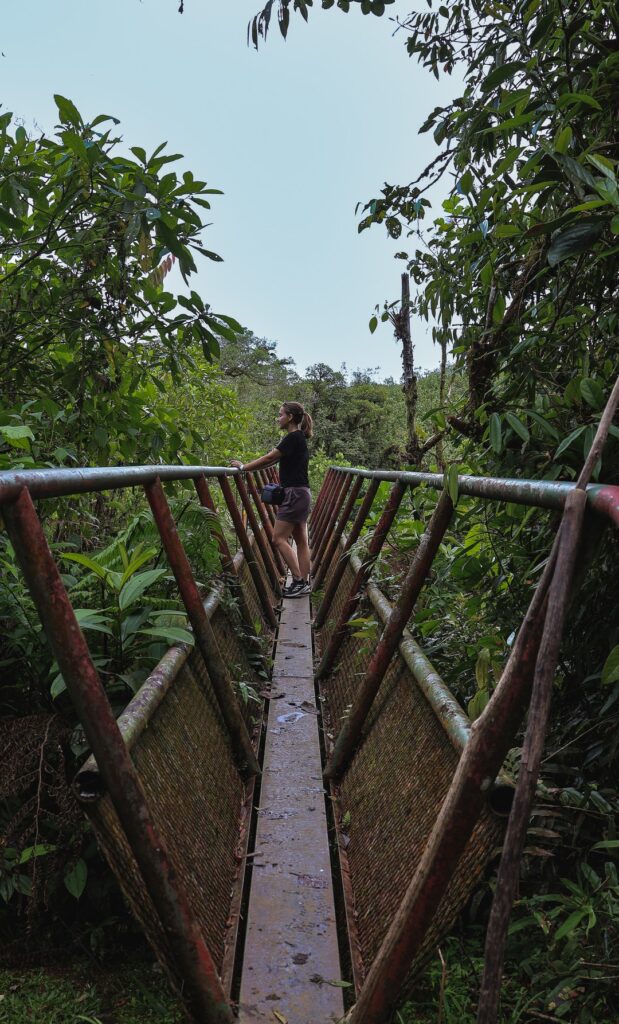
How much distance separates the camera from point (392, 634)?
2078 mm

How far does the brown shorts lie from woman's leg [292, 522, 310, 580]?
71mm

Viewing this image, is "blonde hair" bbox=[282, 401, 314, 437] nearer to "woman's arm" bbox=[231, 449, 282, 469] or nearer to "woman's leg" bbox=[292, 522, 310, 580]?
"woman's arm" bbox=[231, 449, 282, 469]

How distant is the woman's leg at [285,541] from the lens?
5.65m

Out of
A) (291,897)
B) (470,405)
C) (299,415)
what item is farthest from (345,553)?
(299,415)

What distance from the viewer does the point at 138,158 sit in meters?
2.34

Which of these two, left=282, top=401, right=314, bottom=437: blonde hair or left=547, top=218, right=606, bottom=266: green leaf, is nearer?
left=547, top=218, right=606, bottom=266: green leaf

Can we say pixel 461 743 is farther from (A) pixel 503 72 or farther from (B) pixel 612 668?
(A) pixel 503 72

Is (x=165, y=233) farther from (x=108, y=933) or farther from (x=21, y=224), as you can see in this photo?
(x=108, y=933)

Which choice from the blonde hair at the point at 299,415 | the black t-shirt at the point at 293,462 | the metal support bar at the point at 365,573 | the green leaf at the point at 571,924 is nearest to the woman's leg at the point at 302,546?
the black t-shirt at the point at 293,462

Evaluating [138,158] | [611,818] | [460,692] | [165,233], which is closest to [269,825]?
[460,692]

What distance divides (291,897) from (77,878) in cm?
58

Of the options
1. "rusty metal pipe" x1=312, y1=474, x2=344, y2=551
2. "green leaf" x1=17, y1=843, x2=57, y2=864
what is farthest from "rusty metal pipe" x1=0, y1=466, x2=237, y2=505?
"rusty metal pipe" x1=312, y1=474, x2=344, y2=551

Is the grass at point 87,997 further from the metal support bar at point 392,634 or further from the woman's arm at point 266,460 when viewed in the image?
the woman's arm at point 266,460

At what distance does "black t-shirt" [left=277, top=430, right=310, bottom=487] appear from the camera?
5629mm
